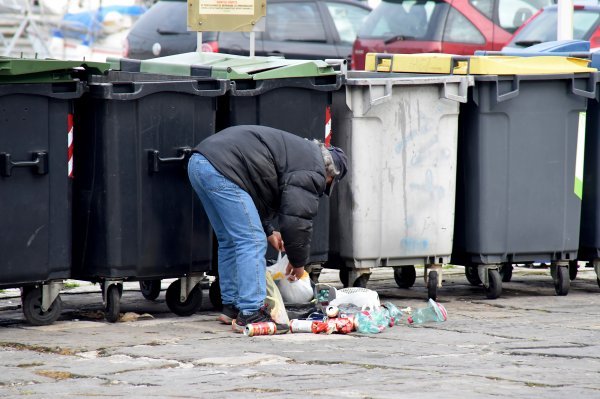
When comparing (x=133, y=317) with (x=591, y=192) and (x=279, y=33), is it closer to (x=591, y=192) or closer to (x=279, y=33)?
(x=591, y=192)

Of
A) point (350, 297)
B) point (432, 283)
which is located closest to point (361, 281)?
point (432, 283)

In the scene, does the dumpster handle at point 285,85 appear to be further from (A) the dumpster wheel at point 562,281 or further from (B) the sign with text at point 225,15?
(A) the dumpster wheel at point 562,281

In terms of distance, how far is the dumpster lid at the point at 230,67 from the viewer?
833cm

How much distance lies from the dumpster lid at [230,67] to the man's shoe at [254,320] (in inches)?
57.7

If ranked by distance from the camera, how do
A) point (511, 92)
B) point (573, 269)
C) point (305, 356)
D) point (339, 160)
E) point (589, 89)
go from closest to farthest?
point (305, 356) < point (339, 160) < point (511, 92) < point (589, 89) < point (573, 269)

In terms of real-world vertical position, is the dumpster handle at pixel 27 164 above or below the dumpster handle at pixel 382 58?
below

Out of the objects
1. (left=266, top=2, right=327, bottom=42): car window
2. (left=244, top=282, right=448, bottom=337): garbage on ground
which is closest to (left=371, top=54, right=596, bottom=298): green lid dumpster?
(left=244, top=282, right=448, bottom=337): garbage on ground

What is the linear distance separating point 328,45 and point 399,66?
306 inches

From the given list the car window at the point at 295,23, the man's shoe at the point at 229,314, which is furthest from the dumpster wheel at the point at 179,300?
the car window at the point at 295,23

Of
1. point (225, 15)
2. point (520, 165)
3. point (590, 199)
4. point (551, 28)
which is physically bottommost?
point (590, 199)

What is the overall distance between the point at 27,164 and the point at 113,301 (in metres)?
0.95

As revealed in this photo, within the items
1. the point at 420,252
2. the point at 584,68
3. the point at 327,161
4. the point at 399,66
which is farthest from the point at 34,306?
the point at 584,68

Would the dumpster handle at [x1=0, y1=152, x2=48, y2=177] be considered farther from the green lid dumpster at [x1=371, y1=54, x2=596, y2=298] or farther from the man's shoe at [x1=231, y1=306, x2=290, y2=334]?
the green lid dumpster at [x1=371, y1=54, x2=596, y2=298]

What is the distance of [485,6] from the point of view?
1606cm
